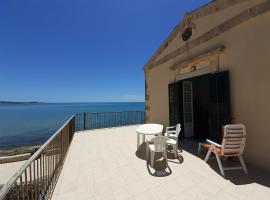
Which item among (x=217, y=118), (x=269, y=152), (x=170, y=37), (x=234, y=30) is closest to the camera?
(x=269, y=152)

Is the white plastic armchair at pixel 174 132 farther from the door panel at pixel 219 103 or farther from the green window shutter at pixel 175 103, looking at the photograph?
the green window shutter at pixel 175 103

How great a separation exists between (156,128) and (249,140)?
217cm

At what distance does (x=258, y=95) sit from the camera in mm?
3203

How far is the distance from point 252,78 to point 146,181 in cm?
290

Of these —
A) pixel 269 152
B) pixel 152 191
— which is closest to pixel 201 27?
pixel 269 152

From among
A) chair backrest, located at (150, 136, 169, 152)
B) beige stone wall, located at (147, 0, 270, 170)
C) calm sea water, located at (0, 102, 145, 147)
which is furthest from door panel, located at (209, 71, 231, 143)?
calm sea water, located at (0, 102, 145, 147)

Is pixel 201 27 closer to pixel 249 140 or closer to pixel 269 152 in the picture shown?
→ pixel 249 140

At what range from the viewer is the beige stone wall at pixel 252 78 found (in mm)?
3082

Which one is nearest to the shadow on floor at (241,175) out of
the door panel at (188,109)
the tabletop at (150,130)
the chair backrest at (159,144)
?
the chair backrest at (159,144)

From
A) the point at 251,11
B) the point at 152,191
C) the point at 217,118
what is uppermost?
the point at 251,11

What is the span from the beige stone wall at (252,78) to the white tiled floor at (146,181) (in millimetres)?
631

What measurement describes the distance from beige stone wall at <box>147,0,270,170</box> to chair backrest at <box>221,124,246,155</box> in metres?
0.49

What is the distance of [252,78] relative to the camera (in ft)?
10.8

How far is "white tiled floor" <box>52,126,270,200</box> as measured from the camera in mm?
2354
